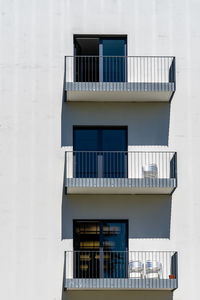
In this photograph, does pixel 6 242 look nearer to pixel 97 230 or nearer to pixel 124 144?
pixel 97 230

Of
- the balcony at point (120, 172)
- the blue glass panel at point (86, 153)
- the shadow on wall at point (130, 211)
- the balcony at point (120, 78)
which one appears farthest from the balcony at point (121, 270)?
the balcony at point (120, 78)

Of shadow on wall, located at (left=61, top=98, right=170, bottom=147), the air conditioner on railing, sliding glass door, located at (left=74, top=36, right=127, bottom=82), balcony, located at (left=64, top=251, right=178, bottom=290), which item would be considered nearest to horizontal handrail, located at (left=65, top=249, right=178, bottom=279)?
balcony, located at (left=64, top=251, right=178, bottom=290)

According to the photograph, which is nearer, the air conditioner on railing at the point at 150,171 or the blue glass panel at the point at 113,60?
the air conditioner on railing at the point at 150,171

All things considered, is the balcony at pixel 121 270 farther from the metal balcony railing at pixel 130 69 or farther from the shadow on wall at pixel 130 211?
the metal balcony railing at pixel 130 69

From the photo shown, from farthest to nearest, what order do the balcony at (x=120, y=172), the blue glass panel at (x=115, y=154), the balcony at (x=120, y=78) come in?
the blue glass panel at (x=115, y=154), the balcony at (x=120, y=78), the balcony at (x=120, y=172)

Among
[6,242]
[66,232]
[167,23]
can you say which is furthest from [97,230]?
[167,23]

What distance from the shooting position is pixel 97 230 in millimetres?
26562

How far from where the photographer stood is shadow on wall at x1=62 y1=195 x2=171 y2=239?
86.5 feet

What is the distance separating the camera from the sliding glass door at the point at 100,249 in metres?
26.0

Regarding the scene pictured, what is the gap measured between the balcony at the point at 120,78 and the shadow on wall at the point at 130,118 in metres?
0.25

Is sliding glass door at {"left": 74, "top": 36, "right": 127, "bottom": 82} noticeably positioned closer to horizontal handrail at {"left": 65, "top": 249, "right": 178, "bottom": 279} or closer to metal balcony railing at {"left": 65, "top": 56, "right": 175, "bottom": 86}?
metal balcony railing at {"left": 65, "top": 56, "right": 175, "bottom": 86}

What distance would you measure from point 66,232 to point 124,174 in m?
2.72

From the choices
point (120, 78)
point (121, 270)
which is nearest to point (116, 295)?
point (121, 270)

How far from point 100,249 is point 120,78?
228 inches
